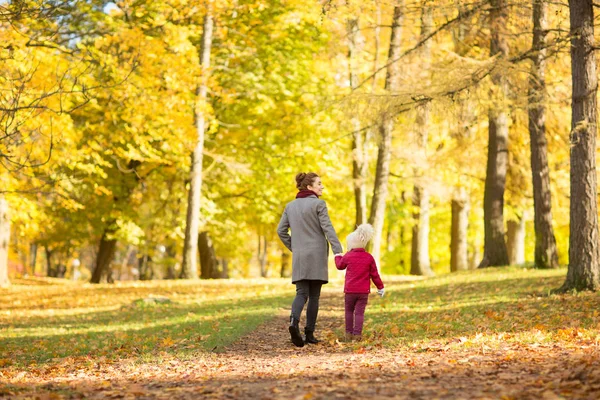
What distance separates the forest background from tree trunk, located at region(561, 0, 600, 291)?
149 cm

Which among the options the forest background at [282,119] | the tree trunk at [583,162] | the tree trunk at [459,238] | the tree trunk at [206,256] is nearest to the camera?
the tree trunk at [583,162]

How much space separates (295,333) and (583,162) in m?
6.16

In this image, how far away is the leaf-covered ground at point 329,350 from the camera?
549 centimetres

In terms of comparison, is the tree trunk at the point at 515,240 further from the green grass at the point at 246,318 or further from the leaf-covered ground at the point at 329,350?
the leaf-covered ground at the point at 329,350

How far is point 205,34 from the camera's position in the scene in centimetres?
2269

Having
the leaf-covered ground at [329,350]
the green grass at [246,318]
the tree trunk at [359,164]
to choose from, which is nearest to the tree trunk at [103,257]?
the green grass at [246,318]

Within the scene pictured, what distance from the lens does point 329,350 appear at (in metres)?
8.05

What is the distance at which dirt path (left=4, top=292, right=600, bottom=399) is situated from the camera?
5.15m

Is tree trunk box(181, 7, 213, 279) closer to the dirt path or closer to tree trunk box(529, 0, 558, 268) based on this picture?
tree trunk box(529, 0, 558, 268)

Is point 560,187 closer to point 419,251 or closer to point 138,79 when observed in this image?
point 419,251

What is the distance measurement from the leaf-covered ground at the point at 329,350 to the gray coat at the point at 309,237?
92cm

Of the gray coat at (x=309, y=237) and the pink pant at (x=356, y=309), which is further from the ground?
the gray coat at (x=309, y=237)

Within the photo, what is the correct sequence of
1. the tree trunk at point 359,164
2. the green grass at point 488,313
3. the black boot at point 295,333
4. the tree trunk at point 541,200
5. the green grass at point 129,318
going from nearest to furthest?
1. the green grass at point 488,313
2. the black boot at point 295,333
3. the green grass at point 129,318
4. the tree trunk at point 541,200
5. the tree trunk at point 359,164

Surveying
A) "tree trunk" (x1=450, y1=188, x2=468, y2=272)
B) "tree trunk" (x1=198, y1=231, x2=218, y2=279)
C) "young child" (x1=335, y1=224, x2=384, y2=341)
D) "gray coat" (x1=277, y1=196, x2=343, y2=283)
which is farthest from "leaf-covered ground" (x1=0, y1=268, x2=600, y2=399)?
"tree trunk" (x1=198, y1=231, x2=218, y2=279)
